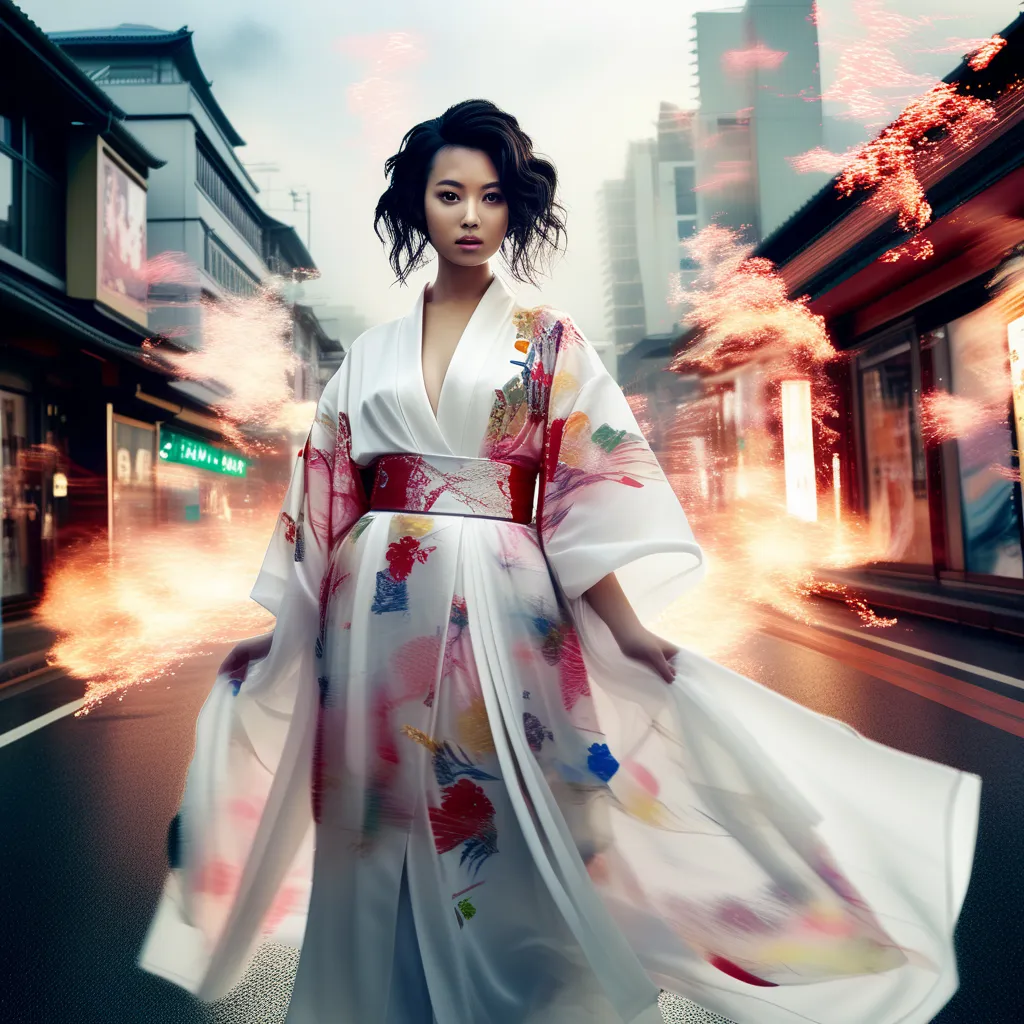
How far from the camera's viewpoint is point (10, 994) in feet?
7.78

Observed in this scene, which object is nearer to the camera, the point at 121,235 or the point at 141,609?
the point at 141,609

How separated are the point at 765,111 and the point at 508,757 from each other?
3576 centimetres

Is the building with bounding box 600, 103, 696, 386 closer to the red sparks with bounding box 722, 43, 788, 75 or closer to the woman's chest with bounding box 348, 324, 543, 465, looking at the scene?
the red sparks with bounding box 722, 43, 788, 75

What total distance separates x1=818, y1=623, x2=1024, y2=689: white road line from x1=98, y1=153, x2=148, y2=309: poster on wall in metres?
13.1

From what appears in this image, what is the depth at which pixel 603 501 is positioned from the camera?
6.16 feet

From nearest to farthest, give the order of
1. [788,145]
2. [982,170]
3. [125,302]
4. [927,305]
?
[982,170] → [927,305] → [125,302] → [788,145]

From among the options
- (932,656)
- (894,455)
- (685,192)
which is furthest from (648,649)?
(685,192)

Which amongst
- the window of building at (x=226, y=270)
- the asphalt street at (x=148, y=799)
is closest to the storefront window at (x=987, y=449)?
the asphalt street at (x=148, y=799)

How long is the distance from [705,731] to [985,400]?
1089 cm

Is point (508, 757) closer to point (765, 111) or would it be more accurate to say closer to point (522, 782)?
point (522, 782)

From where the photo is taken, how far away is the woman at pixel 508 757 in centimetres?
178

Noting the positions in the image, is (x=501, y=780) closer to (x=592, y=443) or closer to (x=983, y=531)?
(x=592, y=443)

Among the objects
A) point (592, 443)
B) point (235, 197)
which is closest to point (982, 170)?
point (592, 443)

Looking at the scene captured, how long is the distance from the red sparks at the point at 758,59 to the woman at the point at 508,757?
37.0 m
